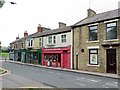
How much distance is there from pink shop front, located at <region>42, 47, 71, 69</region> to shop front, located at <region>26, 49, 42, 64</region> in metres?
1.81

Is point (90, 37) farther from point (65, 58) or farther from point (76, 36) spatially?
point (65, 58)

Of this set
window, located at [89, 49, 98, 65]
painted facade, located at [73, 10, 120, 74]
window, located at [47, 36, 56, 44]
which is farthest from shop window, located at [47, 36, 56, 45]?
window, located at [89, 49, 98, 65]

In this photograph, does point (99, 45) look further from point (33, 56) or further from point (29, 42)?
point (29, 42)

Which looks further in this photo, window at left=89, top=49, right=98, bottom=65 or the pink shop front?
the pink shop front

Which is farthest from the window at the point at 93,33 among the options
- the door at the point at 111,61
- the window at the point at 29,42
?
the window at the point at 29,42

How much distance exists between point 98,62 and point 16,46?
34149 millimetres

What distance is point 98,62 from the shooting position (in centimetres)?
2484

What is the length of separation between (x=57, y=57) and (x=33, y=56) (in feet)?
31.1

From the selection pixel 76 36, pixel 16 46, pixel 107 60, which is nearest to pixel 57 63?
pixel 76 36

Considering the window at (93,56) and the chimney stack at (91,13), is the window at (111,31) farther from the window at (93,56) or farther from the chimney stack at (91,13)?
the chimney stack at (91,13)

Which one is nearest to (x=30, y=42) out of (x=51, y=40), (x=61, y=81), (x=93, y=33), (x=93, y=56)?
(x=51, y=40)

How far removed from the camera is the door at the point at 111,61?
76.3 feet

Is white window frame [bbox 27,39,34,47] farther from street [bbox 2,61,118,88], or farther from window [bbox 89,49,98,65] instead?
street [bbox 2,61,118,88]

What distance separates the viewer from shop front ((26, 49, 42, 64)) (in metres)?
40.2
